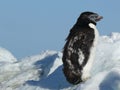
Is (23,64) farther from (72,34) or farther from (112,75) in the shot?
(112,75)

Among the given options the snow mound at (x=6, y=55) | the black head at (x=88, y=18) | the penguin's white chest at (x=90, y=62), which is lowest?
the penguin's white chest at (x=90, y=62)

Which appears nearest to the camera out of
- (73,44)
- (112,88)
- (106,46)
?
(112,88)

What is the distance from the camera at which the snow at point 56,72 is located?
9883mm

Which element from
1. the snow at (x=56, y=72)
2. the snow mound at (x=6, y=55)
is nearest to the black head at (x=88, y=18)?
the snow at (x=56, y=72)

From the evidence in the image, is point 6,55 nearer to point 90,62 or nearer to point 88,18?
point 88,18

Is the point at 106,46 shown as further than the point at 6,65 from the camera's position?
No

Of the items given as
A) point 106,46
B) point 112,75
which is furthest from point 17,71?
point 112,75

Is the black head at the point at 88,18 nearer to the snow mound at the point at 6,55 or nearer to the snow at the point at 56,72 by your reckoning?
the snow at the point at 56,72

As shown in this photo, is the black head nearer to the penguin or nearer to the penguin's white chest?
the penguin

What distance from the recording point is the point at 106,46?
12289 mm

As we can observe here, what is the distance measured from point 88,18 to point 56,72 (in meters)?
1.40

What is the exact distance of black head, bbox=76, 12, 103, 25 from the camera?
11547 millimetres

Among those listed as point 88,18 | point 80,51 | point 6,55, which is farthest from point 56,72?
point 6,55

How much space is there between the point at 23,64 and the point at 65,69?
428cm
